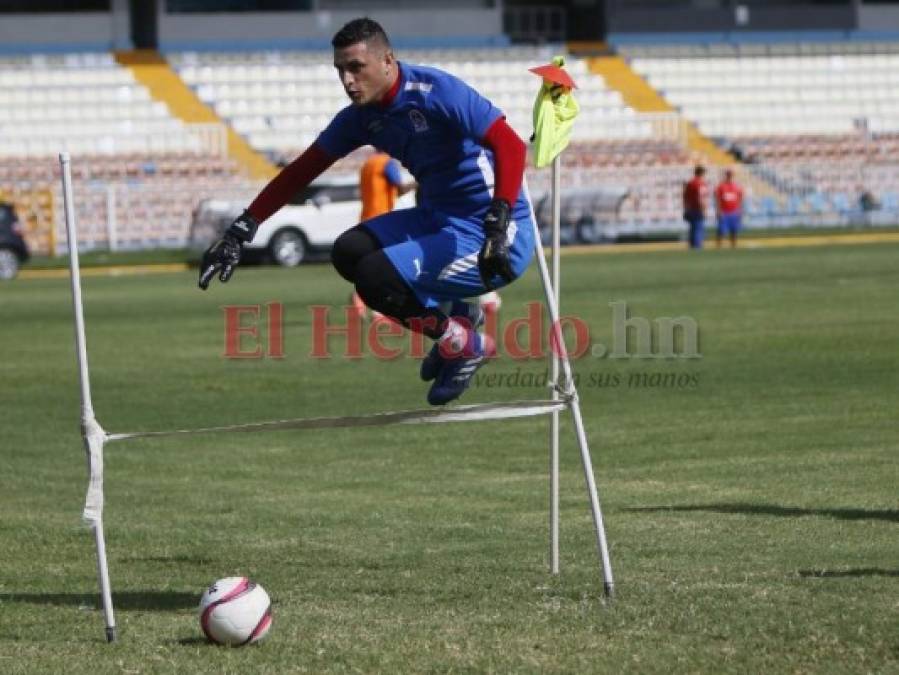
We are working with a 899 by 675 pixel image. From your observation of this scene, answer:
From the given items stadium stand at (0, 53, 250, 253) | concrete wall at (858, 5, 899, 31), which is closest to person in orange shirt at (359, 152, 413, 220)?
stadium stand at (0, 53, 250, 253)

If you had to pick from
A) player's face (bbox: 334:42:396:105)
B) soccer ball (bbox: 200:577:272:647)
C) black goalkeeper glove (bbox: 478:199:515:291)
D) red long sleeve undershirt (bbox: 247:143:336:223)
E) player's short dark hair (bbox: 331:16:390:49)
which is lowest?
soccer ball (bbox: 200:577:272:647)

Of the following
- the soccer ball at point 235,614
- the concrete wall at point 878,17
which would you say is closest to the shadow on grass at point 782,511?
the soccer ball at point 235,614

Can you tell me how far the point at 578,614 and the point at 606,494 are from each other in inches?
152

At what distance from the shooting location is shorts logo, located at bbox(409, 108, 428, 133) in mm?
7691

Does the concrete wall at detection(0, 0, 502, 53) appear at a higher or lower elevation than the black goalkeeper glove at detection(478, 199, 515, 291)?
higher

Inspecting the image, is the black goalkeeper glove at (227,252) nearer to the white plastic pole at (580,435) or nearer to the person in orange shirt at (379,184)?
the white plastic pole at (580,435)

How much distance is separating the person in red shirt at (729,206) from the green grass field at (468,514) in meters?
20.8

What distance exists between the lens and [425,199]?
8148 mm

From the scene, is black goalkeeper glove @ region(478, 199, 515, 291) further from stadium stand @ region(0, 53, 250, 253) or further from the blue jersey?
stadium stand @ region(0, 53, 250, 253)

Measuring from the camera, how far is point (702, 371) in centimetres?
1750

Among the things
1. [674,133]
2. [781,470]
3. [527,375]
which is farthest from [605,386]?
[674,133]

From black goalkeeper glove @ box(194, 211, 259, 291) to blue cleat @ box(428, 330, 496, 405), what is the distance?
44.9 inches

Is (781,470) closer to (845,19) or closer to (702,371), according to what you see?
(702,371)

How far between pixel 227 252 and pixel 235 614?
193cm
